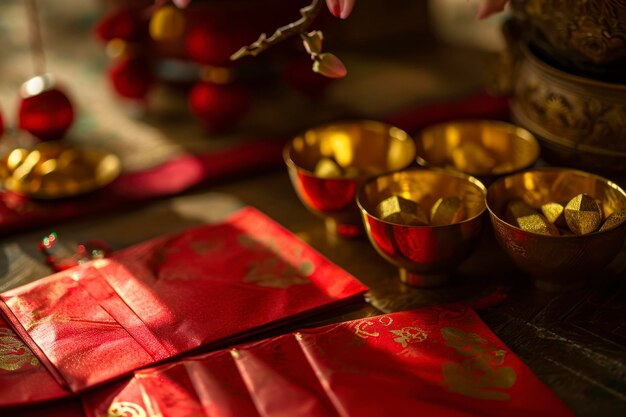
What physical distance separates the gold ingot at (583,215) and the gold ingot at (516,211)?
4 centimetres

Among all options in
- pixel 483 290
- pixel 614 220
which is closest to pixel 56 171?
pixel 483 290

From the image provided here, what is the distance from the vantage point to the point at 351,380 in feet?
2.21

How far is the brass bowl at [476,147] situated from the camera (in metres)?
0.95

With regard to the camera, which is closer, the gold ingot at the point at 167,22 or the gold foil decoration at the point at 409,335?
the gold foil decoration at the point at 409,335

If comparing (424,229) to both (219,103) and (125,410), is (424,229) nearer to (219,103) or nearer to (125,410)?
(125,410)

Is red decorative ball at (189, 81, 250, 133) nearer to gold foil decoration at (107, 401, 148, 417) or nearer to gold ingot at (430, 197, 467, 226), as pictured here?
gold ingot at (430, 197, 467, 226)

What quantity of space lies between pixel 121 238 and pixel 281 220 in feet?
0.66

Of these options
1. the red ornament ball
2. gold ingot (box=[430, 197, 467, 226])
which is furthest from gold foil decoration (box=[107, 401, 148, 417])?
the red ornament ball

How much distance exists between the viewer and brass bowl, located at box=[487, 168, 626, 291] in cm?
73

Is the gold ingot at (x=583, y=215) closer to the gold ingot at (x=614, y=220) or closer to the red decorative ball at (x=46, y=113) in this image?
the gold ingot at (x=614, y=220)

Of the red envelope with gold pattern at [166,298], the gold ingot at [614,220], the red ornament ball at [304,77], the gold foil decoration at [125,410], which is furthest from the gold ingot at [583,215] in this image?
the red ornament ball at [304,77]

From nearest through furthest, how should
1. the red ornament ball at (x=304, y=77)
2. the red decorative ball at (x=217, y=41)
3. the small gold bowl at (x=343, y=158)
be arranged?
the small gold bowl at (x=343, y=158), the red decorative ball at (x=217, y=41), the red ornament ball at (x=304, y=77)

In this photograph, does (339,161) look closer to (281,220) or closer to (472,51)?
(281,220)

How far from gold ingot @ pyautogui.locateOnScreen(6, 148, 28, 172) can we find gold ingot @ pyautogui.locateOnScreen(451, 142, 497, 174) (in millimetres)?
584
